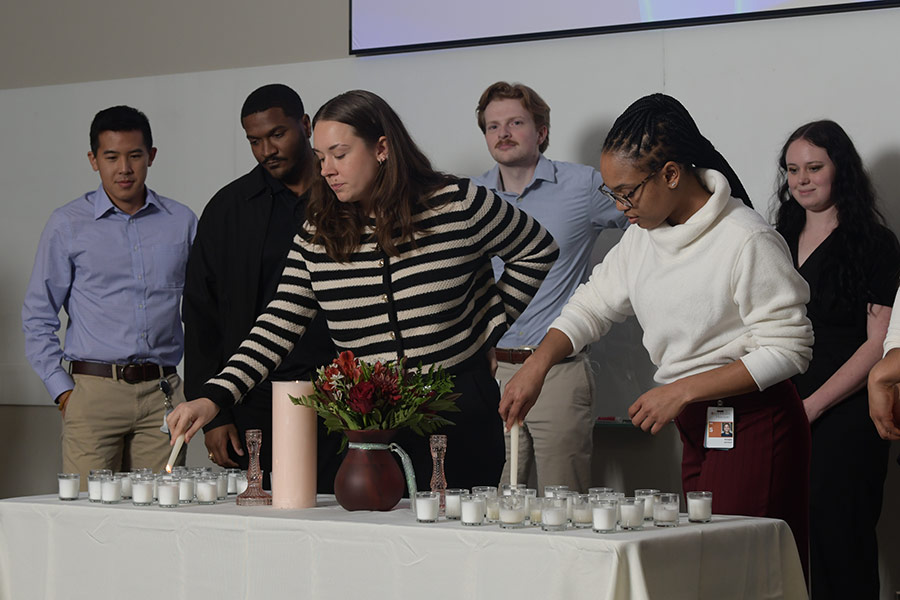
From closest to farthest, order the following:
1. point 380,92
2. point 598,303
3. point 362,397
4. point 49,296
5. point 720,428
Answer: point 362,397 → point 720,428 → point 598,303 → point 49,296 → point 380,92

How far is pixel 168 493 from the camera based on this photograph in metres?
2.27

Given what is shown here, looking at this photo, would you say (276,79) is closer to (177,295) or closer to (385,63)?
(385,63)

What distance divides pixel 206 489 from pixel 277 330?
486 millimetres

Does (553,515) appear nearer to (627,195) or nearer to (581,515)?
(581,515)

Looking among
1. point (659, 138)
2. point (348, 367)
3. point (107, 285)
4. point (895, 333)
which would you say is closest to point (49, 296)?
point (107, 285)

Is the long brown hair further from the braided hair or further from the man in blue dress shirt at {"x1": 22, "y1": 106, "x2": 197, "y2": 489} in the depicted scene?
the man in blue dress shirt at {"x1": 22, "y1": 106, "x2": 197, "y2": 489}

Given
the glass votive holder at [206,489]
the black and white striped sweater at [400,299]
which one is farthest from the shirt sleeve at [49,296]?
the glass votive holder at [206,489]

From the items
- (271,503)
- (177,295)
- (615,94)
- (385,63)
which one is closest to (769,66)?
(615,94)

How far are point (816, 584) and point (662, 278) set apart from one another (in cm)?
160

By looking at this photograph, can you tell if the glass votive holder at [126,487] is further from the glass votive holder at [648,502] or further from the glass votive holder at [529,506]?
the glass votive holder at [648,502]

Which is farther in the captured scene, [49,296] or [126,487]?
[49,296]

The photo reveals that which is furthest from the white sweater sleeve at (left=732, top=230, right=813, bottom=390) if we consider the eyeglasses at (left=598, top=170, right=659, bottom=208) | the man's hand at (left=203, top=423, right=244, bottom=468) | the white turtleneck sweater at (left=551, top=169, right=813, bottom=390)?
the man's hand at (left=203, top=423, right=244, bottom=468)

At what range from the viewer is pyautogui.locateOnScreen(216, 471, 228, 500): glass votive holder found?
7.80 ft

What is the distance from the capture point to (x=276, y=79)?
4836 millimetres
